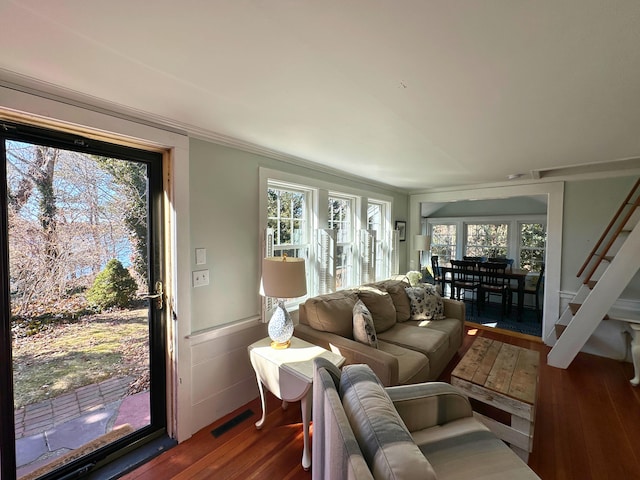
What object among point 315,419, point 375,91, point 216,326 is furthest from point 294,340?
point 375,91

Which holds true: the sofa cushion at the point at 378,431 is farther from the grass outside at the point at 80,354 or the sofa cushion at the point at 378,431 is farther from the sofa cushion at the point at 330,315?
the grass outside at the point at 80,354

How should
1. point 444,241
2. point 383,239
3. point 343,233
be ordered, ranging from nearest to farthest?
point 343,233
point 383,239
point 444,241

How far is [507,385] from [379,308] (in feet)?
3.95

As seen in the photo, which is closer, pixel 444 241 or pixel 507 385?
pixel 507 385

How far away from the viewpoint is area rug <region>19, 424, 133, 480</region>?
1.49 metres

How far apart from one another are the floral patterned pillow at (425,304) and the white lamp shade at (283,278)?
71.9 inches

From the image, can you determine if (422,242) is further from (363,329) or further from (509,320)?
(363,329)

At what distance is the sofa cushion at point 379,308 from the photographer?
2771 millimetres

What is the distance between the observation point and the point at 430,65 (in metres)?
1.16

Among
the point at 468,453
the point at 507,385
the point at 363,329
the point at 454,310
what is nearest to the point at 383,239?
the point at 454,310

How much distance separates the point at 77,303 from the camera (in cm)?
158

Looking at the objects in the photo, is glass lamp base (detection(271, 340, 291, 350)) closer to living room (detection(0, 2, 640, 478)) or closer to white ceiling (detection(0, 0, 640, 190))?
living room (detection(0, 2, 640, 478))

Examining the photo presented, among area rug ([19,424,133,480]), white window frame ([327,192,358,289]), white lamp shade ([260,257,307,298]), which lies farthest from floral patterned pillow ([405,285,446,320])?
area rug ([19,424,133,480])

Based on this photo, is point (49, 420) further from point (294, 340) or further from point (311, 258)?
point (311, 258)
